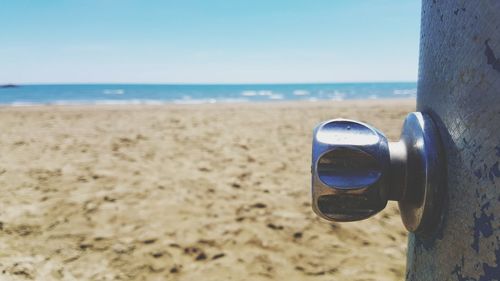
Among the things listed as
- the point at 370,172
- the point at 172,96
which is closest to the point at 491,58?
the point at 370,172

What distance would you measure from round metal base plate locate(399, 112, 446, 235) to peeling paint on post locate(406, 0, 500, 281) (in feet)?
0.04

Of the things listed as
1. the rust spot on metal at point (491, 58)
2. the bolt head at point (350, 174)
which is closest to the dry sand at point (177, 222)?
the bolt head at point (350, 174)

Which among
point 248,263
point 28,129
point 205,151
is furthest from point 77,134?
point 248,263

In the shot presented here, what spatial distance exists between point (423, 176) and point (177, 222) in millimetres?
2979

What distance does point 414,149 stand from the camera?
1.55ft

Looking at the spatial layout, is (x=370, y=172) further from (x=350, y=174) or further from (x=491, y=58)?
(x=491, y=58)

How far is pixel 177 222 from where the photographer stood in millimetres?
3238

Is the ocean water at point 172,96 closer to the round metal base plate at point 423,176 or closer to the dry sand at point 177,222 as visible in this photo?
the dry sand at point 177,222

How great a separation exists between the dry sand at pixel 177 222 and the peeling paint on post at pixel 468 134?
2173 mm

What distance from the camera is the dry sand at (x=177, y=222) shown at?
2.54 m

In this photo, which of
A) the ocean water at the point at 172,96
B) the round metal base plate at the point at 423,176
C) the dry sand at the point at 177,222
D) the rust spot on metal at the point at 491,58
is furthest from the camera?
the ocean water at the point at 172,96

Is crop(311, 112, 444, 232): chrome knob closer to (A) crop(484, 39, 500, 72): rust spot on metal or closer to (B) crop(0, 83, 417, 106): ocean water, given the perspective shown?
(A) crop(484, 39, 500, 72): rust spot on metal

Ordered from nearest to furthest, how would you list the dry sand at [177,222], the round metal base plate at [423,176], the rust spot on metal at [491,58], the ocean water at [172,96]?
the rust spot on metal at [491,58] < the round metal base plate at [423,176] < the dry sand at [177,222] < the ocean water at [172,96]

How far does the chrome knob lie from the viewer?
461mm
